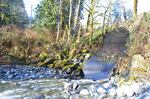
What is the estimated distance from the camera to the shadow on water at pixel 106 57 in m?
21.3

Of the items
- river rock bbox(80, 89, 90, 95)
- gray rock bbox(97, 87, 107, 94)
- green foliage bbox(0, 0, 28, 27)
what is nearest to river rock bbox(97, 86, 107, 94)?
gray rock bbox(97, 87, 107, 94)

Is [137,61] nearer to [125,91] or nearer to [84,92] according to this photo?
[125,91]

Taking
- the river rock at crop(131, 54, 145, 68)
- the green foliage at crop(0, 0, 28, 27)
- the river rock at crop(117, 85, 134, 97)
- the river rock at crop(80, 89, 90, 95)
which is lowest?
the river rock at crop(80, 89, 90, 95)

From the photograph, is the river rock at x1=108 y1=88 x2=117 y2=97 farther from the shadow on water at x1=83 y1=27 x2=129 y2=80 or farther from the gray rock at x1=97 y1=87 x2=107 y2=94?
the shadow on water at x1=83 y1=27 x2=129 y2=80

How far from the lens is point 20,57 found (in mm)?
26172

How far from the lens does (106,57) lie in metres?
22.4

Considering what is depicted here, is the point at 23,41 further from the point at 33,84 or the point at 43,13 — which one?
the point at 33,84

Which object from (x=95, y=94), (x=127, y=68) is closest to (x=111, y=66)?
(x=127, y=68)

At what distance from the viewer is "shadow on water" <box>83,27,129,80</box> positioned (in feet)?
70.0

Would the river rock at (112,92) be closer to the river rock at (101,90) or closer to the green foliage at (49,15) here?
the river rock at (101,90)

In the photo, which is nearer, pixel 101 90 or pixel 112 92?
pixel 112 92

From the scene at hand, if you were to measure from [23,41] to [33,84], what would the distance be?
452 inches

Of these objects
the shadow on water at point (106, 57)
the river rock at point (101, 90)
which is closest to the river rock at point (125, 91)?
the river rock at point (101, 90)

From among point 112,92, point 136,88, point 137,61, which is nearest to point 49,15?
point 137,61
